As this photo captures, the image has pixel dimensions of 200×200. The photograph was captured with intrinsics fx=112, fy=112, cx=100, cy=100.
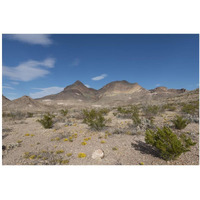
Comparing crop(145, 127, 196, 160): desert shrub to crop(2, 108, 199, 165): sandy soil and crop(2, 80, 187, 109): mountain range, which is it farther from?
crop(2, 80, 187, 109): mountain range

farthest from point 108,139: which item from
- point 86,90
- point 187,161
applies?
point 86,90

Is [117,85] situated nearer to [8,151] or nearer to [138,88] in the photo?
[138,88]

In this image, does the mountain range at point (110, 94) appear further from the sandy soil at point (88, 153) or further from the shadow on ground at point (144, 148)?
the shadow on ground at point (144, 148)

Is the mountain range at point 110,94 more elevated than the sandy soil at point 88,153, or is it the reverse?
the mountain range at point 110,94

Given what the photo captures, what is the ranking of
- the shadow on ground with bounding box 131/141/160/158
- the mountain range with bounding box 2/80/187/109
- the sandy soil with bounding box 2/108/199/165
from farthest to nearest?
1. the mountain range with bounding box 2/80/187/109
2. the shadow on ground with bounding box 131/141/160/158
3. the sandy soil with bounding box 2/108/199/165

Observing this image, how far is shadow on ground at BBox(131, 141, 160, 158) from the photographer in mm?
4824

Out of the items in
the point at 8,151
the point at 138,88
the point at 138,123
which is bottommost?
the point at 8,151

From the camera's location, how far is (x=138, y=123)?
9102 mm

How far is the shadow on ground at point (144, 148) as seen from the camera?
190 inches

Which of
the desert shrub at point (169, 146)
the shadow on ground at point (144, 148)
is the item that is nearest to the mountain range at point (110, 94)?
the shadow on ground at point (144, 148)

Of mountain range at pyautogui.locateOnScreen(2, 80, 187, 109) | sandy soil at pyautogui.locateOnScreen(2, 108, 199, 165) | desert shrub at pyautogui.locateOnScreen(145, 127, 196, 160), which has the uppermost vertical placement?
mountain range at pyautogui.locateOnScreen(2, 80, 187, 109)

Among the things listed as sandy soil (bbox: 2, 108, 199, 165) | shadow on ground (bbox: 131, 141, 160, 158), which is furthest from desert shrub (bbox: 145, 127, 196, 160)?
shadow on ground (bbox: 131, 141, 160, 158)

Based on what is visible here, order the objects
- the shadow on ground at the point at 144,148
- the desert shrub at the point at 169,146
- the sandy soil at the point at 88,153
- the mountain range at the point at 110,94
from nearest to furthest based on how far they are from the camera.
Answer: the desert shrub at the point at 169,146 < the sandy soil at the point at 88,153 < the shadow on ground at the point at 144,148 < the mountain range at the point at 110,94

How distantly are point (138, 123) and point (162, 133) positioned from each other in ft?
14.4
